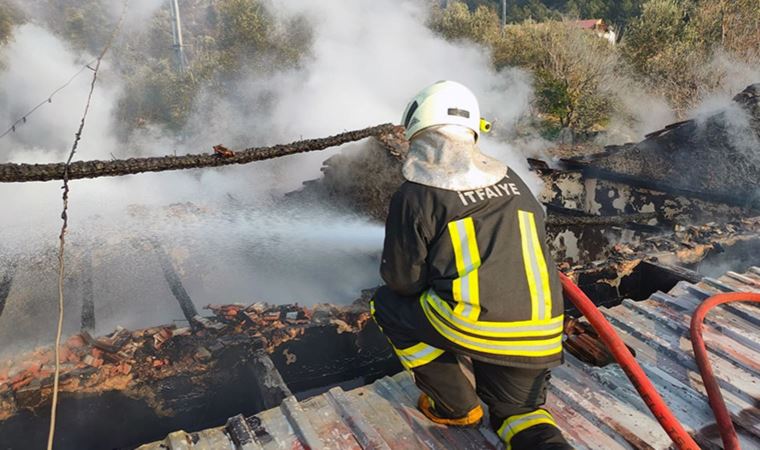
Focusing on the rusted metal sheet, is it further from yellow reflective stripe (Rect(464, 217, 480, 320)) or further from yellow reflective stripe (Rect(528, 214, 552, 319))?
yellow reflective stripe (Rect(464, 217, 480, 320))

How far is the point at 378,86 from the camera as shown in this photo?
1558cm

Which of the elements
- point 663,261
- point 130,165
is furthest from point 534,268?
point 663,261

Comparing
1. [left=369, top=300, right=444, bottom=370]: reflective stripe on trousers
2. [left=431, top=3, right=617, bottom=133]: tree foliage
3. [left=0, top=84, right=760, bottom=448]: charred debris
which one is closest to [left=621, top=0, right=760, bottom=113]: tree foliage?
[left=431, top=3, right=617, bottom=133]: tree foliage

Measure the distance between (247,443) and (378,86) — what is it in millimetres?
14310

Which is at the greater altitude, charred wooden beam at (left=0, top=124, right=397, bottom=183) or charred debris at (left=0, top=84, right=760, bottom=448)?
charred wooden beam at (left=0, top=124, right=397, bottom=183)

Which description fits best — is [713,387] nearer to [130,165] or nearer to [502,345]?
[502,345]

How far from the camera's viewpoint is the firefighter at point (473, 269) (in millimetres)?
2146

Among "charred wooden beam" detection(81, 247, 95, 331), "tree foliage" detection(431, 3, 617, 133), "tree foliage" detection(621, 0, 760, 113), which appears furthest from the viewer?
"tree foliage" detection(431, 3, 617, 133)

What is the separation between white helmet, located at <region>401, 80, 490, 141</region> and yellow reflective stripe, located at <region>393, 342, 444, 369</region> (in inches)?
42.3

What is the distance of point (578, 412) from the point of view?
8.79 ft

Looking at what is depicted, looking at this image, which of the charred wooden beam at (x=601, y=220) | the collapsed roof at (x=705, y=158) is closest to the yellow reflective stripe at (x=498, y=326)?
the charred wooden beam at (x=601, y=220)

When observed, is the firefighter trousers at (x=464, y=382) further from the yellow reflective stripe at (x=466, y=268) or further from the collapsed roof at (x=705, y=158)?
the collapsed roof at (x=705, y=158)

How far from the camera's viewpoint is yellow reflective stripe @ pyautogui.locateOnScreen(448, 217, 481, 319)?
2.13 m

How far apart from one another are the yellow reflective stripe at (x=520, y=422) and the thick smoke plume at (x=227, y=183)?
4.87 metres
